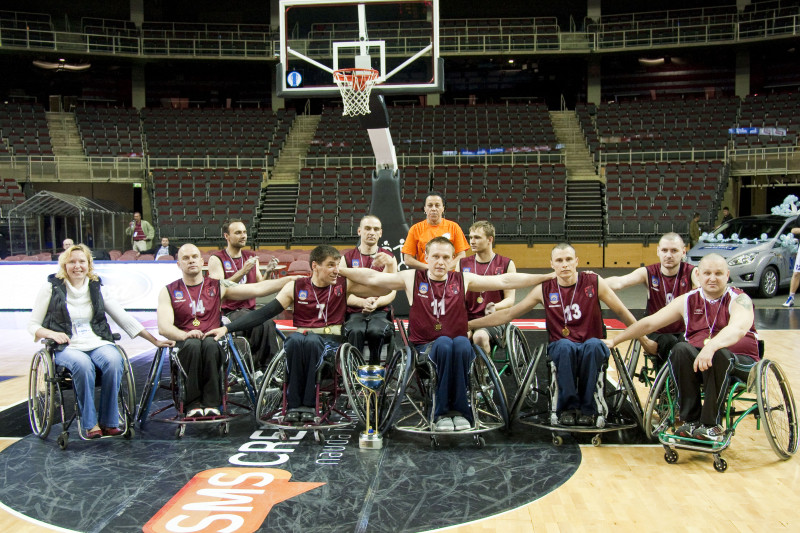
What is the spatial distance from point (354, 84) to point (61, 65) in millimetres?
18947

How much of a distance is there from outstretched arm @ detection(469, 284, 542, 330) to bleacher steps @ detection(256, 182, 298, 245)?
13096 mm

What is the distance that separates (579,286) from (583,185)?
15.0 meters

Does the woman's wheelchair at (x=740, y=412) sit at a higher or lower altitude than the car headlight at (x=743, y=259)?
lower

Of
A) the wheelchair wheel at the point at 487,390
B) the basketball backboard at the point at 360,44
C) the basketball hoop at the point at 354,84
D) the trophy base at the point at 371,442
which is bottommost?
the trophy base at the point at 371,442

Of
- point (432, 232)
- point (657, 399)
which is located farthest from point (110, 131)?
point (657, 399)

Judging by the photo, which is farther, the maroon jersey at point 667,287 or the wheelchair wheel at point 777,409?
the maroon jersey at point 667,287

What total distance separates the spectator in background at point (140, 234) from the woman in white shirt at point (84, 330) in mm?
11619

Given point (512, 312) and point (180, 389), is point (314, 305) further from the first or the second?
point (512, 312)

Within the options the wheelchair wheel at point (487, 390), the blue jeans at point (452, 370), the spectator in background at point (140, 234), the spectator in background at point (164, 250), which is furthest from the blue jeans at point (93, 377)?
the spectator in background at point (140, 234)

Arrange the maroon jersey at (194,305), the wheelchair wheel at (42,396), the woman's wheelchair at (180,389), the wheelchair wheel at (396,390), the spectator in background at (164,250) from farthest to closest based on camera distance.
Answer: the spectator in background at (164,250), the maroon jersey at (194,305), the woman's wheelchair at (180,389), the wheelchair wheel at (42,396), the wheelchair wheel at (396,390)

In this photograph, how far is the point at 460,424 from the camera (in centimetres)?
426

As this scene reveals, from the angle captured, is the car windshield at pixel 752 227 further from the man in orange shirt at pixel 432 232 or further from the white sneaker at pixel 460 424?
the white sneaker at pixel 460 424

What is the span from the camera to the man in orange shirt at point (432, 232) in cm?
615

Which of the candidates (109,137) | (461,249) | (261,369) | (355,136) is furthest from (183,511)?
(109,137)
